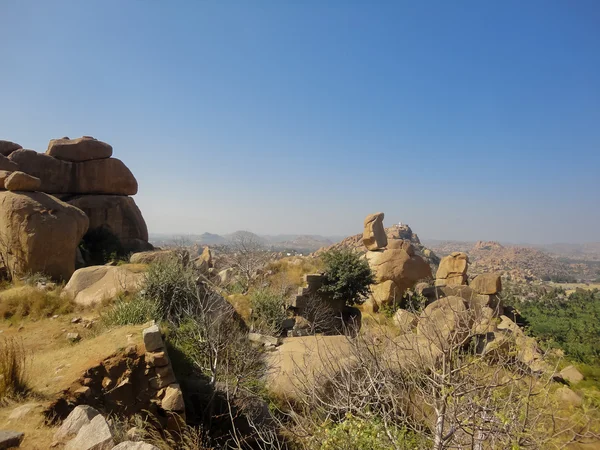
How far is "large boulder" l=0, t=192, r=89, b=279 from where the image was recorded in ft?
34.0

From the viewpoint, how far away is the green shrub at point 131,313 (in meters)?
6.79

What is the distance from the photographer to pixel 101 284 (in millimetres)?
9086

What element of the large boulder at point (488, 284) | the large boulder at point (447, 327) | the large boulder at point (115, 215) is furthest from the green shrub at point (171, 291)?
the large boulder at point (488, 284)

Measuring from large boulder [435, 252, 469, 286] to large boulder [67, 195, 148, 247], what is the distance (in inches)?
651

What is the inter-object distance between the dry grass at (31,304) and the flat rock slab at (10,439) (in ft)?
18.1

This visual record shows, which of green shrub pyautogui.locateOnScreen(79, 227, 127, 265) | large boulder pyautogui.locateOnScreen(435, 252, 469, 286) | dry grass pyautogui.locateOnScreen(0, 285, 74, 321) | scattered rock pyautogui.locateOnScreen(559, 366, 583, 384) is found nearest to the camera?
dry grass pyautogui.locateOnScreen(0, 285, 74, 321)

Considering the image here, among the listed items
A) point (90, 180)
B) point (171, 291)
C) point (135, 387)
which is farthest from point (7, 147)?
point (135, 387)

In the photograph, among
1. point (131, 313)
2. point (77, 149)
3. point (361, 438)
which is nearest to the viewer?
point (361, 438)

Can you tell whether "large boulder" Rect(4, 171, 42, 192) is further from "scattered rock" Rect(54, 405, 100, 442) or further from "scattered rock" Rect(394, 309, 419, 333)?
"scattered rock" Rect(394, 309, 419, 333)

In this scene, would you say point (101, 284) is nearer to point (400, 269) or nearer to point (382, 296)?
point (382, 296)

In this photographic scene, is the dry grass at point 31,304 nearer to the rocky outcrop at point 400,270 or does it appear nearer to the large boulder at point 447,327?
the large boulder at point 447,327

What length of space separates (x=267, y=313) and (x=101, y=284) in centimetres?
489

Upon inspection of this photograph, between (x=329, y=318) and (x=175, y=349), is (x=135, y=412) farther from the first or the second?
(x=329, y=318)

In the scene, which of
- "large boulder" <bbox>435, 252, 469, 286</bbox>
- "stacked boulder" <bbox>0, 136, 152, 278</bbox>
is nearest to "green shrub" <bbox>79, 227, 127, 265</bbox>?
"stacked boulder" <bbox>0, 136, 152, 278</bbox>
